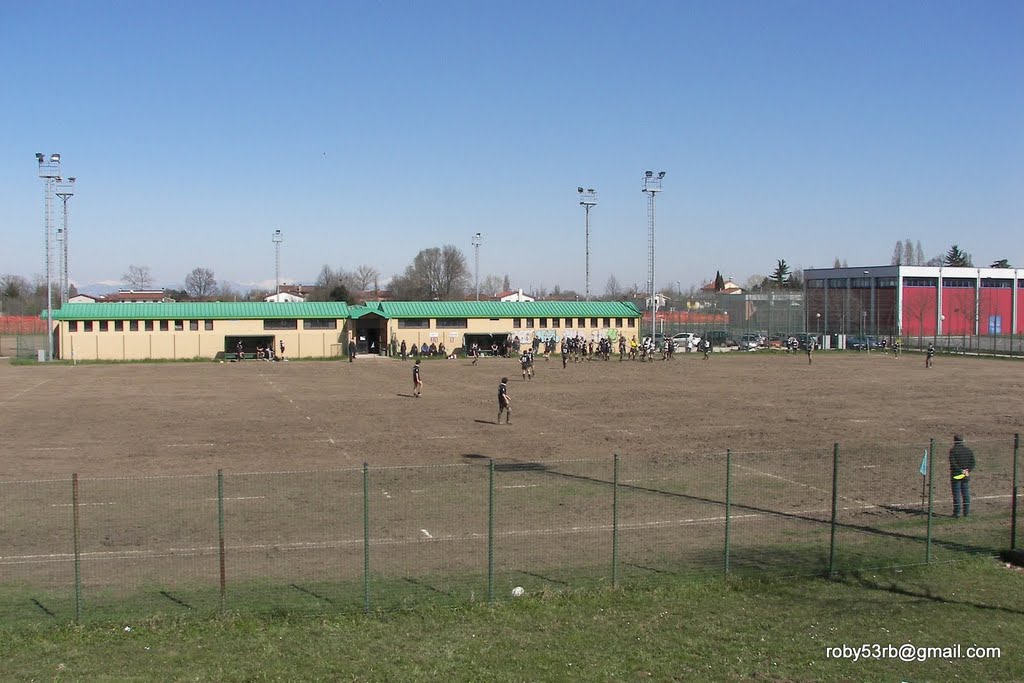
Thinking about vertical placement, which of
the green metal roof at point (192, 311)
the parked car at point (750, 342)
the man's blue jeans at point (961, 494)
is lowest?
the man's blue jeans at point (961, 494)

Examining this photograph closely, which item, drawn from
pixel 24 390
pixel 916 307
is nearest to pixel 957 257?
pixel 916 307

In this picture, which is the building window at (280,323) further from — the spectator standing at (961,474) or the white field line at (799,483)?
the spectator standing at (961,474)

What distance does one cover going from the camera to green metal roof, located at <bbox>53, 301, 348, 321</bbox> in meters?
63.0

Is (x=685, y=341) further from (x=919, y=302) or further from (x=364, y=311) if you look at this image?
(x=919, y=302)

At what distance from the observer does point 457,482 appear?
63.7ft

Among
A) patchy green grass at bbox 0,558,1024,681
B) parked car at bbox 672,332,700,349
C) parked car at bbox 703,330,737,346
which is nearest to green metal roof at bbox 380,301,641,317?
parked car at bbox 672,332,700,349

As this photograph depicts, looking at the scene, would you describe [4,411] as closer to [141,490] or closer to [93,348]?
[141,490]

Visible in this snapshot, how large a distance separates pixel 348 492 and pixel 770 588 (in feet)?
29.7

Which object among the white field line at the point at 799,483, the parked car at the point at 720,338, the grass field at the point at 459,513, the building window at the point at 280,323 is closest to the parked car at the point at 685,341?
the parked car at the point at 720,338

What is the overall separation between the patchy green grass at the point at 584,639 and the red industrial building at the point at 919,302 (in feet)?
279

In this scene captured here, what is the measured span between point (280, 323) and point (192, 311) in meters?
6.42

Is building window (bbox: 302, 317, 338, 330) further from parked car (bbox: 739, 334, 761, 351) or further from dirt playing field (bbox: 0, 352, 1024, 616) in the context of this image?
parked car (bbox: 739, 334, 761, 351)

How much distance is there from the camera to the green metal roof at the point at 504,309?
7056 centimetres

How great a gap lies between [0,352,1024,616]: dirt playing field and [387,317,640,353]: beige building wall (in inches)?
1097
